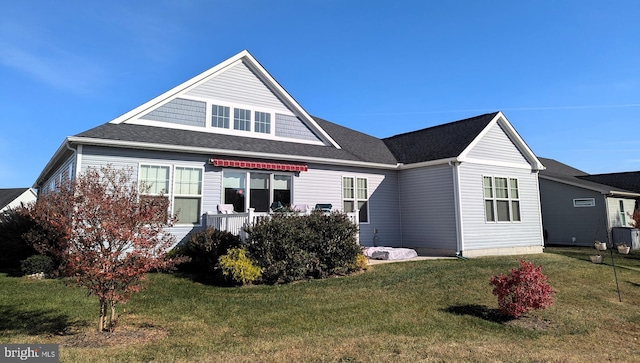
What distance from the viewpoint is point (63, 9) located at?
34.2 ft

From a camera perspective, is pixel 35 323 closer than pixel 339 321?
Yes

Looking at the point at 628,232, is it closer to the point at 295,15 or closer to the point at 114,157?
the point at 295,15

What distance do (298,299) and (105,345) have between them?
3920 millimetres

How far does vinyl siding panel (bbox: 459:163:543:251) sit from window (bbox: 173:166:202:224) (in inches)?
389

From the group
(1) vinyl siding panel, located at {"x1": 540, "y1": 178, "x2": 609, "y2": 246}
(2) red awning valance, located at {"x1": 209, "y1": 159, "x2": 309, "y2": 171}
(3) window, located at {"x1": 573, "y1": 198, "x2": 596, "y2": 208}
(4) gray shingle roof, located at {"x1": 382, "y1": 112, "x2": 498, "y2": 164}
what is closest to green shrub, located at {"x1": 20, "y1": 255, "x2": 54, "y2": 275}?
(2) red awning valance, located at {"x1": 209, "y1": 159, "x2": 309, "y2": 171}

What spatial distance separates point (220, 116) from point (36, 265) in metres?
7.51

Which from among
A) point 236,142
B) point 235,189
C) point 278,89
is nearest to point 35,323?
point 235,189

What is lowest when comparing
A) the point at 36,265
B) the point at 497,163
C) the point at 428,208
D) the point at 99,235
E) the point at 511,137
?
the point at 36,265

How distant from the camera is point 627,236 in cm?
2122

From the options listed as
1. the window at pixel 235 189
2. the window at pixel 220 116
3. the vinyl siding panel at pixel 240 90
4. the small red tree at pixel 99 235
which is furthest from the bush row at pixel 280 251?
the vinyl siding panel at pixel 240 90

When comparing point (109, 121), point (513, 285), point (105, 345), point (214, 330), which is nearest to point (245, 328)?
point (214, 330)

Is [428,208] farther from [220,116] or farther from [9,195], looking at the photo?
[9,195]

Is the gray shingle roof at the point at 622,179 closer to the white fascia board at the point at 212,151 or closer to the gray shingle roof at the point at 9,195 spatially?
the white fascia board at the point at 212,151

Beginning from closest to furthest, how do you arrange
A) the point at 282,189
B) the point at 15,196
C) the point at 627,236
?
the point at 282,189, the point at 627,236, the point at 15,196
